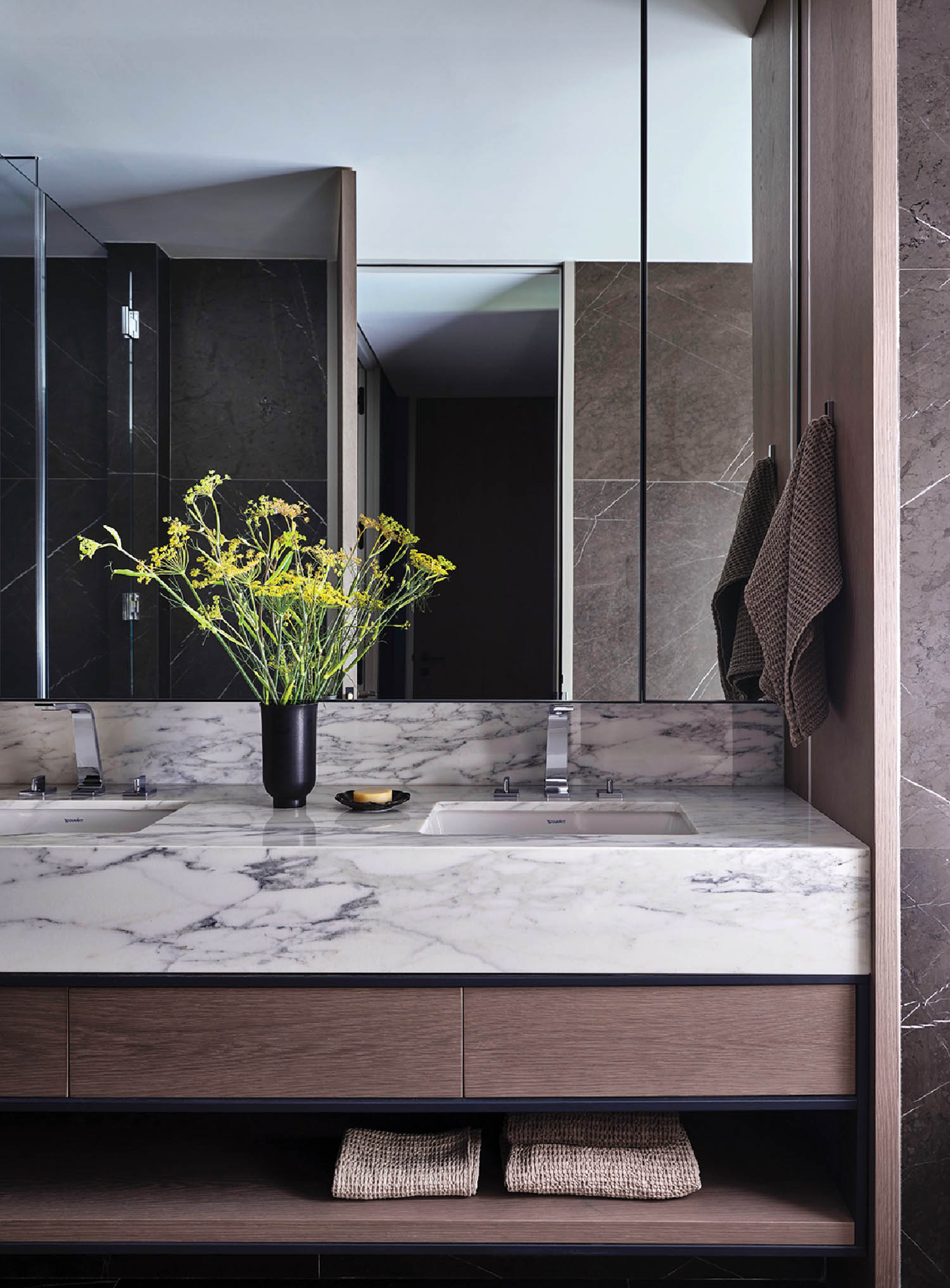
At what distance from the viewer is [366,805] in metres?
1.60

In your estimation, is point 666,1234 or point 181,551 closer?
point 666,1234

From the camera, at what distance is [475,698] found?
1862mm

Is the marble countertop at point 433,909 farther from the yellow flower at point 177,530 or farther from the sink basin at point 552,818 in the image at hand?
the yellow flower at point 177,530

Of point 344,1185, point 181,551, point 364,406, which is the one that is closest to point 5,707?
point 181,551

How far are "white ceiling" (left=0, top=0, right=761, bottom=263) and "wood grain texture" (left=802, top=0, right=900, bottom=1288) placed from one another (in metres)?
0.37

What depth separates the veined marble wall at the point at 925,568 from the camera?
1.50 meters

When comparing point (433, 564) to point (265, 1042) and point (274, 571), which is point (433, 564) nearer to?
point (274, 571)

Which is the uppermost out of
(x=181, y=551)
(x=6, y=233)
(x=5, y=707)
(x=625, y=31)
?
(x=625, y=31)

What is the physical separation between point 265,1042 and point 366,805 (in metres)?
0.40

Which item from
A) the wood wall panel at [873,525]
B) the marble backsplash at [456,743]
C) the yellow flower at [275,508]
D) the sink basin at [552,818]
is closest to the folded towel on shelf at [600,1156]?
the wood wall panel at [873,525]

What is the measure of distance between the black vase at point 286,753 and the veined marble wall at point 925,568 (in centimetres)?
100

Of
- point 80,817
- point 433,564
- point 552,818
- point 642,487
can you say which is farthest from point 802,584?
point 80,817

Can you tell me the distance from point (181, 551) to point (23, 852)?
0.70m

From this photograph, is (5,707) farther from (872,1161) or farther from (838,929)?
(872,1161)
